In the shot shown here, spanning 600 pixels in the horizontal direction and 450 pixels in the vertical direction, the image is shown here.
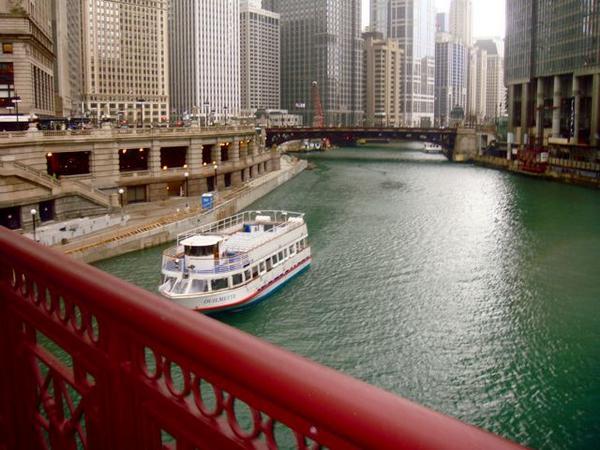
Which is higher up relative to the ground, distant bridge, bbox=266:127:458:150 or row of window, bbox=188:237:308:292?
distant bridge, bbox=266:127:458:150

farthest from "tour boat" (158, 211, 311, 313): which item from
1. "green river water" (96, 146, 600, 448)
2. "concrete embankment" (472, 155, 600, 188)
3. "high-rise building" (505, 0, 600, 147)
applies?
"high-rise building" (505, 0, 600, 147)

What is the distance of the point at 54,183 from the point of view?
51156mm

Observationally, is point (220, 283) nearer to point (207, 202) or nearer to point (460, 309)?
point (460, 309)

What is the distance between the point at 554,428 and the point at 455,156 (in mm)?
127491

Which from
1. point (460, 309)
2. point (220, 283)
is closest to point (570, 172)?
point (460, 309)

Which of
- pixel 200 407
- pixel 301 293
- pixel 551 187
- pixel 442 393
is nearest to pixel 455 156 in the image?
pixel 551 187

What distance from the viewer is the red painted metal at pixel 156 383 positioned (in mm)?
2531

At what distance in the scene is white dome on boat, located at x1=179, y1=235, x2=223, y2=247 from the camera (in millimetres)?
35188

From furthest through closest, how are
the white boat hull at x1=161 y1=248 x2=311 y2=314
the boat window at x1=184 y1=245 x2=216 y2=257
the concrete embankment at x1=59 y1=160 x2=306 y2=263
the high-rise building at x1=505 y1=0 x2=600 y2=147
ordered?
1. the high-rise building at x1=505 y1=0 x2=600 y2=147
2. the concrete embankment at x1=59 y1=160 x2=306 y2=263
3. the boat window at x1=184 y1=245 x2=216 y2=257
4. the white boat hull at x1=161 y1=248 x2=311 y2=314

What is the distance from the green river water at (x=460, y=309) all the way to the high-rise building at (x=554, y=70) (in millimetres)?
43347

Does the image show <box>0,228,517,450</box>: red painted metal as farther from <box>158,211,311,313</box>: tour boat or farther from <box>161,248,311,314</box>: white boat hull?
<box>158,211,311,313</box>: tour boat

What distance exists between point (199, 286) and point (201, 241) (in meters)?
2.40

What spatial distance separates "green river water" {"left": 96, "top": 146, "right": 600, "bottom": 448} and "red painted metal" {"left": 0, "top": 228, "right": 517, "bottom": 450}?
1864 centimetres

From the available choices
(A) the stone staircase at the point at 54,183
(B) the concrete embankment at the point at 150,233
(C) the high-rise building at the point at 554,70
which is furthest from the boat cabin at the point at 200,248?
(C) the high-rise building at the point at 554,70
